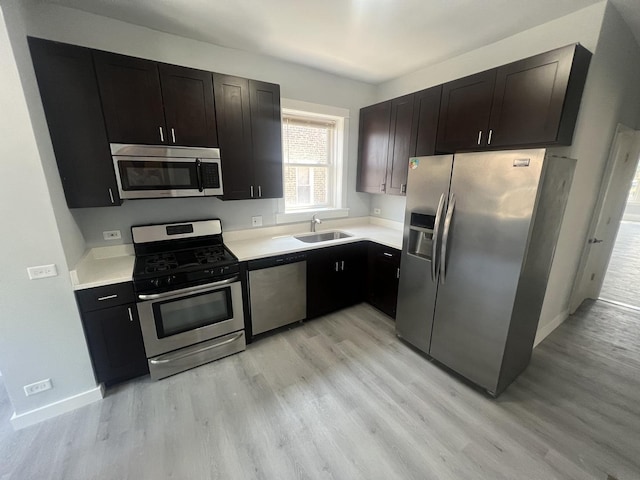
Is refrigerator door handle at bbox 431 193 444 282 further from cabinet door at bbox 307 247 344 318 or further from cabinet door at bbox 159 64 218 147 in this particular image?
cabinet door at bbox 159 64 218 147

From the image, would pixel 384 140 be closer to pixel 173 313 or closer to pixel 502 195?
pixel 502 195

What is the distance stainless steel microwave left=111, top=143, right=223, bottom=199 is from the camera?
78.7 inches

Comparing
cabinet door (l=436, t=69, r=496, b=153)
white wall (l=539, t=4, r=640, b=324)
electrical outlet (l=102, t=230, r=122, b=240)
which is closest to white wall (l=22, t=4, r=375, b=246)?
electrical outlet (l=102, t=230, r=122, b=240)

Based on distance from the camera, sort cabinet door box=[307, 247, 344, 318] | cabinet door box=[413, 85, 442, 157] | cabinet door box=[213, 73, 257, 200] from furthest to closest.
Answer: cabinet door box=[307, 247, 344, 318] → cabinet door box=[413, 85, 442, 157] → cabinet door box=[213, 73, 257, 200]

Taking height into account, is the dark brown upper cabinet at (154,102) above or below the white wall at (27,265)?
above

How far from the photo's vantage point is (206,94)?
2207 mm

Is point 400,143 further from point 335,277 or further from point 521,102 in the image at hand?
point 335,277

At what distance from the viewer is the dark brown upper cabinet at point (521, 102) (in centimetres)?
177

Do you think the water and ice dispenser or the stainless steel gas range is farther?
the water and ice dispenser

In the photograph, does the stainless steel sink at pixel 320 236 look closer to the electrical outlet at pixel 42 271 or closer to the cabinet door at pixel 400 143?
the cabinet door at pixel 400 143

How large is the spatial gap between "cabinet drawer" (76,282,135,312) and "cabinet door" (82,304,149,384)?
39mm

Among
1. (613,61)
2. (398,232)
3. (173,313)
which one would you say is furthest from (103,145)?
(613,61)

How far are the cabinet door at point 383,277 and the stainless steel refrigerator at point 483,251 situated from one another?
1.39 ft

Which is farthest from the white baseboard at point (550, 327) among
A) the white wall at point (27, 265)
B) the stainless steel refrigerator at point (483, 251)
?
the white wall at point (27, 265)
